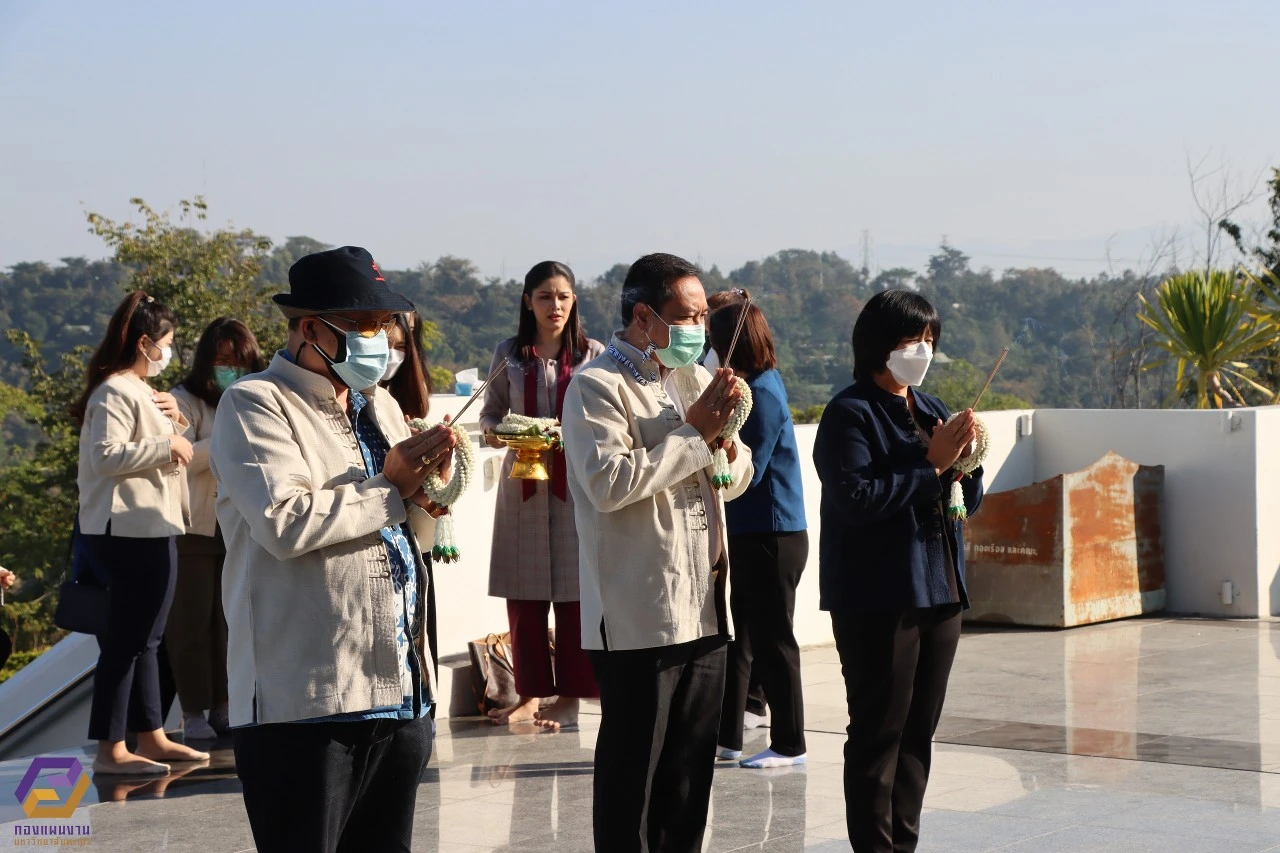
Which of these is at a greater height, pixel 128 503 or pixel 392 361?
pixel 392 361

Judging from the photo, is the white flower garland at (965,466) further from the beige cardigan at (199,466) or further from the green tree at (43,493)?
the green tree at (43,493)

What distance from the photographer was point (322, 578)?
284 cm

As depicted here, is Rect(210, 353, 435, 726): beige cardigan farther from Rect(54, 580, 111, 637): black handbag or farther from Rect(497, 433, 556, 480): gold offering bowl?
Rect(54, 580, 111, 637): black handbag

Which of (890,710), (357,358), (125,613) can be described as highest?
(357,358)

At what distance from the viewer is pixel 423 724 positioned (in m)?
3.04

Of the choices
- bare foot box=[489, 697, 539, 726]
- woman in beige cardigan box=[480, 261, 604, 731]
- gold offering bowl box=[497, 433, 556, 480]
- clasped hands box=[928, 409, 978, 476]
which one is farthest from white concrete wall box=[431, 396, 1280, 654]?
clasped hands box=[928, 409, 978, 476]

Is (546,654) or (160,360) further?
(546,654)

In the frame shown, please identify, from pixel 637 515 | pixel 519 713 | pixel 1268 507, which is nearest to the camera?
pixel 637 515

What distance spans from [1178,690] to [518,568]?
3.23 metres

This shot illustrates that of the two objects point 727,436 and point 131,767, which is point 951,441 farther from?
point 131,767

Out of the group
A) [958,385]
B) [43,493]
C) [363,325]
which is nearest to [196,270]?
[43,493]

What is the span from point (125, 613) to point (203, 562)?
723 mm

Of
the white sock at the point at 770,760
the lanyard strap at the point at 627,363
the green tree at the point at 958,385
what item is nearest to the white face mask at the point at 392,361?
the lanyard strap at the point at 627,363

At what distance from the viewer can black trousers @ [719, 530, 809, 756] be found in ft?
18.3
